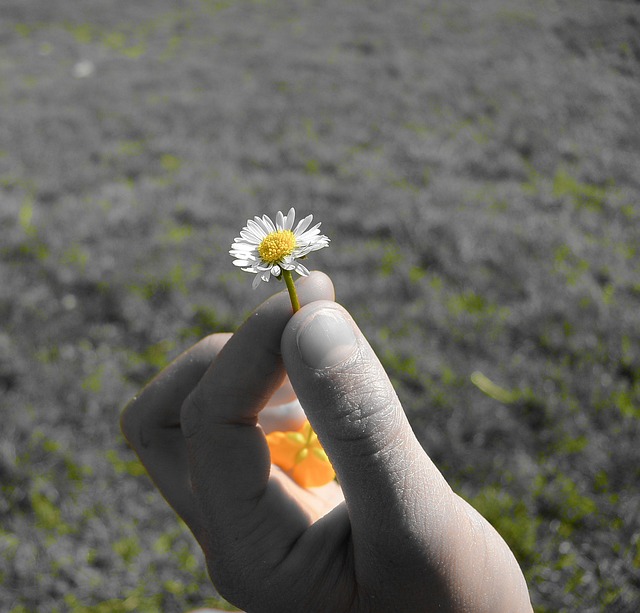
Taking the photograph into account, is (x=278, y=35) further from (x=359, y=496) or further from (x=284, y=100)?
(x=359, y=496)

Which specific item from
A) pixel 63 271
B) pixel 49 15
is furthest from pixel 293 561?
pixel 49 15

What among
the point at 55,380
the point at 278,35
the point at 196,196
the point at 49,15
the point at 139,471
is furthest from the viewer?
the point at 49,15

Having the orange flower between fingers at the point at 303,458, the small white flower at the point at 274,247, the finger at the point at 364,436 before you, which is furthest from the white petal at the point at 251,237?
the orange flower between fingers at the point at 303,458

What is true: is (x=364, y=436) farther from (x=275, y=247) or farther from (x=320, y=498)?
(x=320, y=498)

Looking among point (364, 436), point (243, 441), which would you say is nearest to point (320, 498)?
point (243, 441)

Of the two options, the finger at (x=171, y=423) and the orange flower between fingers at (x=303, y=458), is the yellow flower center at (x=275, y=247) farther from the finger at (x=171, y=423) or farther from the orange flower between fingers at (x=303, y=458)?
the orange flower between fingers at (x=303, y=458)

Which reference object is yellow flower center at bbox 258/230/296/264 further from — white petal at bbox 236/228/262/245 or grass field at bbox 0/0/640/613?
grass field at bbox 0/0/640/613
